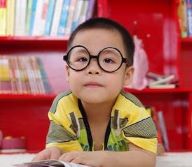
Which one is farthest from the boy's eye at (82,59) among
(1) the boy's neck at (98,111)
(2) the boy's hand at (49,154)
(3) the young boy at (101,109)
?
(2) the boy's hand at (49,154)

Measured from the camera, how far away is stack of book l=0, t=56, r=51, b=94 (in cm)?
228

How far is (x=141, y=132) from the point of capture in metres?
1.18

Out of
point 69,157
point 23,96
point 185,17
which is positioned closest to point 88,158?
point 69,157

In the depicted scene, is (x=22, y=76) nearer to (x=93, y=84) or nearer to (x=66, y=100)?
(x=66, y=100)

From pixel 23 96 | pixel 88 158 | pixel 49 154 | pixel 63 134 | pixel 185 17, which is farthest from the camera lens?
pixel 185 17

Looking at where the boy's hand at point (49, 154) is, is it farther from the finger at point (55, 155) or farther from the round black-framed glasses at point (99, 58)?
the round black-framed glasses at point (99, 58)

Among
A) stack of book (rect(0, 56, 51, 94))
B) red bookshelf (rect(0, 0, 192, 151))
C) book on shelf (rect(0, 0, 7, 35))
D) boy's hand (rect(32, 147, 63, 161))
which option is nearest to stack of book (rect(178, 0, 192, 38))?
red bookshelf (rect(0, 0, 192, 151))

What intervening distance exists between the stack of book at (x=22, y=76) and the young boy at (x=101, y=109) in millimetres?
1028

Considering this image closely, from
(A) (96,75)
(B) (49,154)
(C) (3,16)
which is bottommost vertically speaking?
(B) (49,154)

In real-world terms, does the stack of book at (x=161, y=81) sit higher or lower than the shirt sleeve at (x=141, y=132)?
higher

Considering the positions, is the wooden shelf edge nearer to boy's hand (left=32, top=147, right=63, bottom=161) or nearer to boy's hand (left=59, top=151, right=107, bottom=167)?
boy's hand (left=32, top=147, right=63, bottom=161)

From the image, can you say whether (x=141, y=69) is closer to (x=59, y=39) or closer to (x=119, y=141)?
(x=59, y=39)

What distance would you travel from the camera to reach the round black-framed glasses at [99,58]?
3.74 ft

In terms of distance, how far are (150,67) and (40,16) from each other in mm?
682
